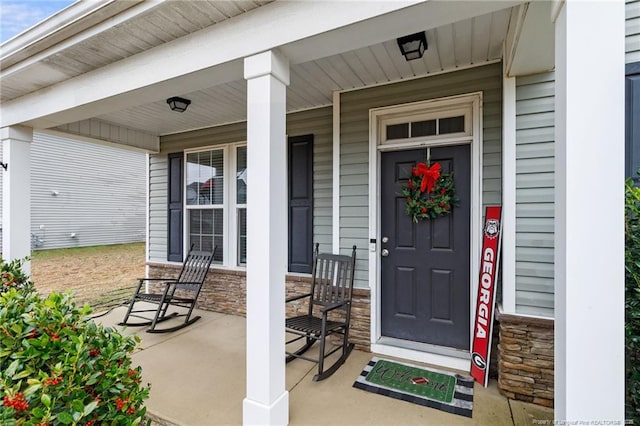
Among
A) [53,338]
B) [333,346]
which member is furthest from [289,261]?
[53,338]

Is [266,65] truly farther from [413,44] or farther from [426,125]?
[426,125]

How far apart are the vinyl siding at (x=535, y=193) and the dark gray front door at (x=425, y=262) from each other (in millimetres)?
507

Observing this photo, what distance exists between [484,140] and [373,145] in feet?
3.22

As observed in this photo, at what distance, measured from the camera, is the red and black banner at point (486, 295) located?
246cm

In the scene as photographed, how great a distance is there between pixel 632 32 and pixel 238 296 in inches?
175

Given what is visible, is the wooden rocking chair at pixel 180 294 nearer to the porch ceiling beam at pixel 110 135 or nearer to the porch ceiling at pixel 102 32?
the porch ceiling beam at pixel 110 135

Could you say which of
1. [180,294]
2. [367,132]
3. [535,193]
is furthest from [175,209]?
[535,193]

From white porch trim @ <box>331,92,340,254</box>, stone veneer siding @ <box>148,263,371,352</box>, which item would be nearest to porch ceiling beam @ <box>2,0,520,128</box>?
white porch trim @ <box>331,92,340,254</box>

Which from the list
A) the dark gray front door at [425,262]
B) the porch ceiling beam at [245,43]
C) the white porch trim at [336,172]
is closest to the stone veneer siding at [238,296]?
the dark gray front door at [425,262]

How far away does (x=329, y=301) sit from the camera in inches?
126

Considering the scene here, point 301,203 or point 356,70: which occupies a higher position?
point 356,70

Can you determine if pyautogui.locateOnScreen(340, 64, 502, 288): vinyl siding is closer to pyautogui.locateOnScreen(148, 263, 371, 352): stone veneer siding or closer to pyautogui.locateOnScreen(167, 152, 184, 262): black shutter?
pyautogui.locateOnScreen(148, 263, 371, 352): stone veneer siding

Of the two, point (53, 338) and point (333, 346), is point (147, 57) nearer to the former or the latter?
point (53, 338)

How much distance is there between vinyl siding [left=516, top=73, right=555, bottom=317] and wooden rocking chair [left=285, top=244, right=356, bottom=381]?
1419mm
